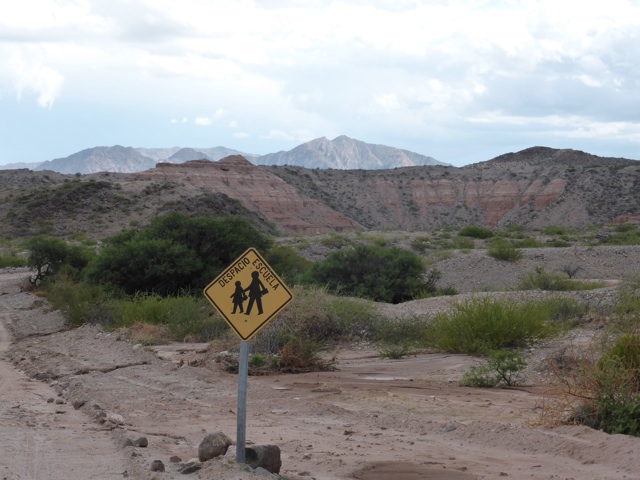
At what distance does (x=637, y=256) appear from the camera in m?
47.8

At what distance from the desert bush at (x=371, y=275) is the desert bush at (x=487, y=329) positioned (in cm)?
1181

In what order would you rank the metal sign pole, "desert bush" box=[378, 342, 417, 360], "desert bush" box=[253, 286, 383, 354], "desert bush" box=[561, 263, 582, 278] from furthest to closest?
1. "desert bush" box=[561, 263, 582, 278]
2. "desert bush" box=[378, 342, 417, 360]
3. "desert bush" box=[253, 286, 383, 354]
4. the metal sign pole

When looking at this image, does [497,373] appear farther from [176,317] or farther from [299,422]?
[176,317]

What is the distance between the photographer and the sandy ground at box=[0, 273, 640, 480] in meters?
8.98

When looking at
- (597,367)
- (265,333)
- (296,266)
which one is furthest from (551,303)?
(296,266)

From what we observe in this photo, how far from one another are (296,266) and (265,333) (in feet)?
60.4

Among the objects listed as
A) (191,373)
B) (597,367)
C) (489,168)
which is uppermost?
(489,168)

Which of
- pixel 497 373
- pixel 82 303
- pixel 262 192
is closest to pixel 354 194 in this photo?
pixel 262 192

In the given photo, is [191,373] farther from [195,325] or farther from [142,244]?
[142,244]

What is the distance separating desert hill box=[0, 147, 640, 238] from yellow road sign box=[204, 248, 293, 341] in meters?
67.5

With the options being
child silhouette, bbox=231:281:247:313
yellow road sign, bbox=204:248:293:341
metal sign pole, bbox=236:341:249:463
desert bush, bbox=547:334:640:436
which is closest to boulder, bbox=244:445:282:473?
metal sign pole, bbox=236:341:249:463

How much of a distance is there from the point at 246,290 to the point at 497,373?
6.94 metres

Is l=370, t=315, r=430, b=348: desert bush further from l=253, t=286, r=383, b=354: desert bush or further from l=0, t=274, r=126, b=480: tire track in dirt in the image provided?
l=0, t=274, r=126, b=480: tire track in dirt

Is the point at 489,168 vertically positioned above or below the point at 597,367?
above
